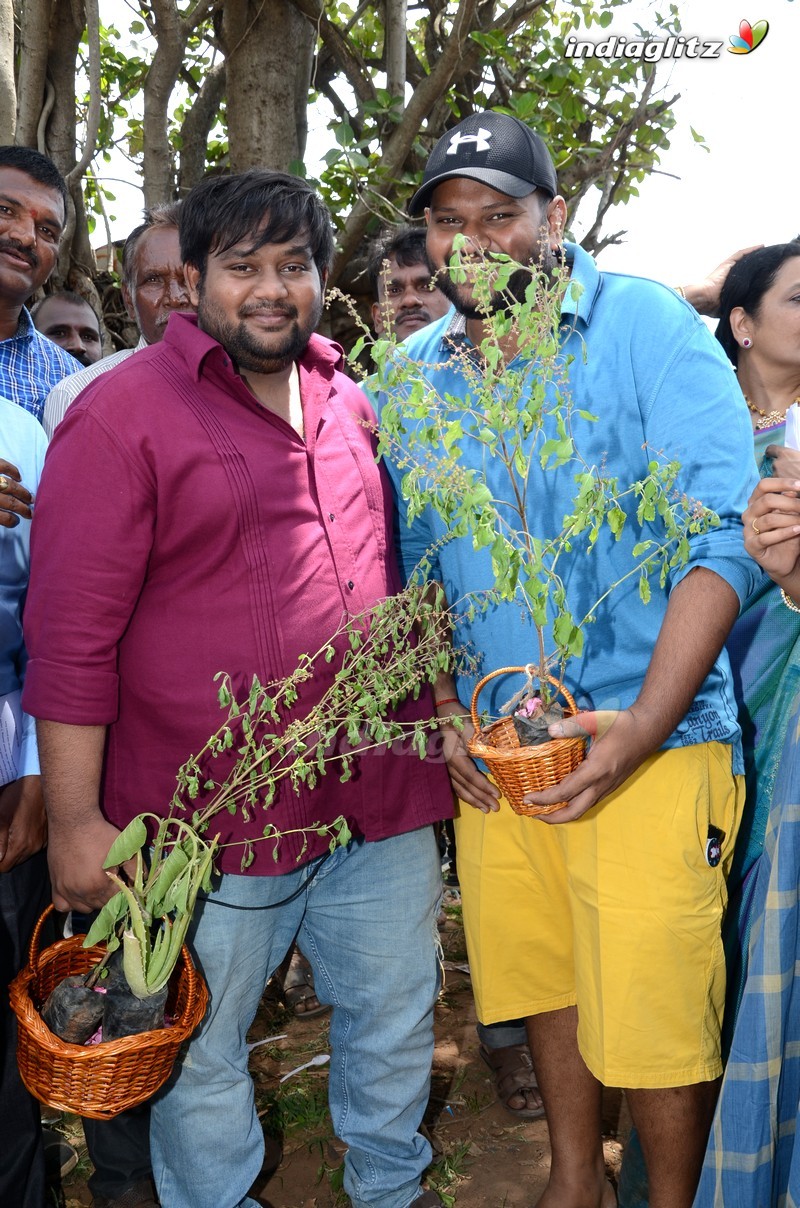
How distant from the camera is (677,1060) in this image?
2348 millimetres

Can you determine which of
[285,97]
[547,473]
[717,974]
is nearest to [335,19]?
[285,97]

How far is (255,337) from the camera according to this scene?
2484mm

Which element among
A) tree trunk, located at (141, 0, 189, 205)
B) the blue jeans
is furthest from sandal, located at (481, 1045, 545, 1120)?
tree trunk, located at (141, 0, 189, 205)

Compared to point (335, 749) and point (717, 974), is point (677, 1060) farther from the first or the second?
point (335, 749)

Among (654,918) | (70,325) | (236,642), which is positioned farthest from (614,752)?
(70,325)

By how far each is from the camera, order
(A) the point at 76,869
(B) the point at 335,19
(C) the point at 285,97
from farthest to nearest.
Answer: (B) the point at 335,19
(C) the point at 285,97
(A) the point at 76,869

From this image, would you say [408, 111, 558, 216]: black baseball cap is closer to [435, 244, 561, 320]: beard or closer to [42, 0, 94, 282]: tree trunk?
[435, 244, 561, 320]: beard

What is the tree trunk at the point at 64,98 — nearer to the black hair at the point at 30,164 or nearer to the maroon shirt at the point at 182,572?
the black hair at the point at 30,164

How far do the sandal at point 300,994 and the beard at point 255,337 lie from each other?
2.50m

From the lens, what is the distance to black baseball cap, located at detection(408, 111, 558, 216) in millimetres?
2604

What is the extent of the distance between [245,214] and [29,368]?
1431 mm

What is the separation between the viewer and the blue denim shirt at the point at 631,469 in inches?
92.4

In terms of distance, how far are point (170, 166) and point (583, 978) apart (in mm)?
4690

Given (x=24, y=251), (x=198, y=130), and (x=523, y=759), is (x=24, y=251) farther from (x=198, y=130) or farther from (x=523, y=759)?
(x=198, y=130)
